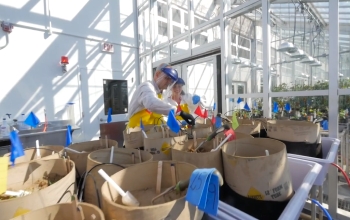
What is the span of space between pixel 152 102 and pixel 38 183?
909 millimetres

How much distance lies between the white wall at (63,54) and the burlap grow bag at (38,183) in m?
2.94

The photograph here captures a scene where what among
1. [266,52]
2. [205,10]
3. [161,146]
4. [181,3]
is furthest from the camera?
[181,3]

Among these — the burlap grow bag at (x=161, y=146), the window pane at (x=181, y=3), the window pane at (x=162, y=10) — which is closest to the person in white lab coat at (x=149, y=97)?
the burlap grow bag at (x=161, y=146)

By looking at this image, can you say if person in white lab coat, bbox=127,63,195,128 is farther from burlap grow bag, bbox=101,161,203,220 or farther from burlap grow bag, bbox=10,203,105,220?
burlap grow bag, bbox=10,203,105,220

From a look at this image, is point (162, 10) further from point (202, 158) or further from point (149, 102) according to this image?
point (202, 158)

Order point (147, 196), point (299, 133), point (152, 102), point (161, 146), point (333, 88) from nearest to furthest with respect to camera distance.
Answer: point (147, 196) < point (161, 146) < point (299, 133) < point (152, 102) < point (333, 88)

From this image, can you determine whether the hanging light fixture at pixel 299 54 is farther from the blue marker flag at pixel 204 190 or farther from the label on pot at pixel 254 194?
the blue marker flag at pixel 204 190

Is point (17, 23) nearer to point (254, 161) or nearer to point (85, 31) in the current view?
point (85, 31)

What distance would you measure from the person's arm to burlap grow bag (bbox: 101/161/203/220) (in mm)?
822

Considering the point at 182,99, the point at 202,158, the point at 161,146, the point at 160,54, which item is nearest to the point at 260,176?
the point at 202,158

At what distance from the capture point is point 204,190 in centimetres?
41

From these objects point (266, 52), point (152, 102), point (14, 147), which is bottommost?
point (14, 147)

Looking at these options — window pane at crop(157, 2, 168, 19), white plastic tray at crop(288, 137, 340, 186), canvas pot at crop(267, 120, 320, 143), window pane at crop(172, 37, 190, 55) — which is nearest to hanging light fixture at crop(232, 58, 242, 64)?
window pane at crop(172, 37, 190, 55)

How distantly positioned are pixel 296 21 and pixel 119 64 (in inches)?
129
